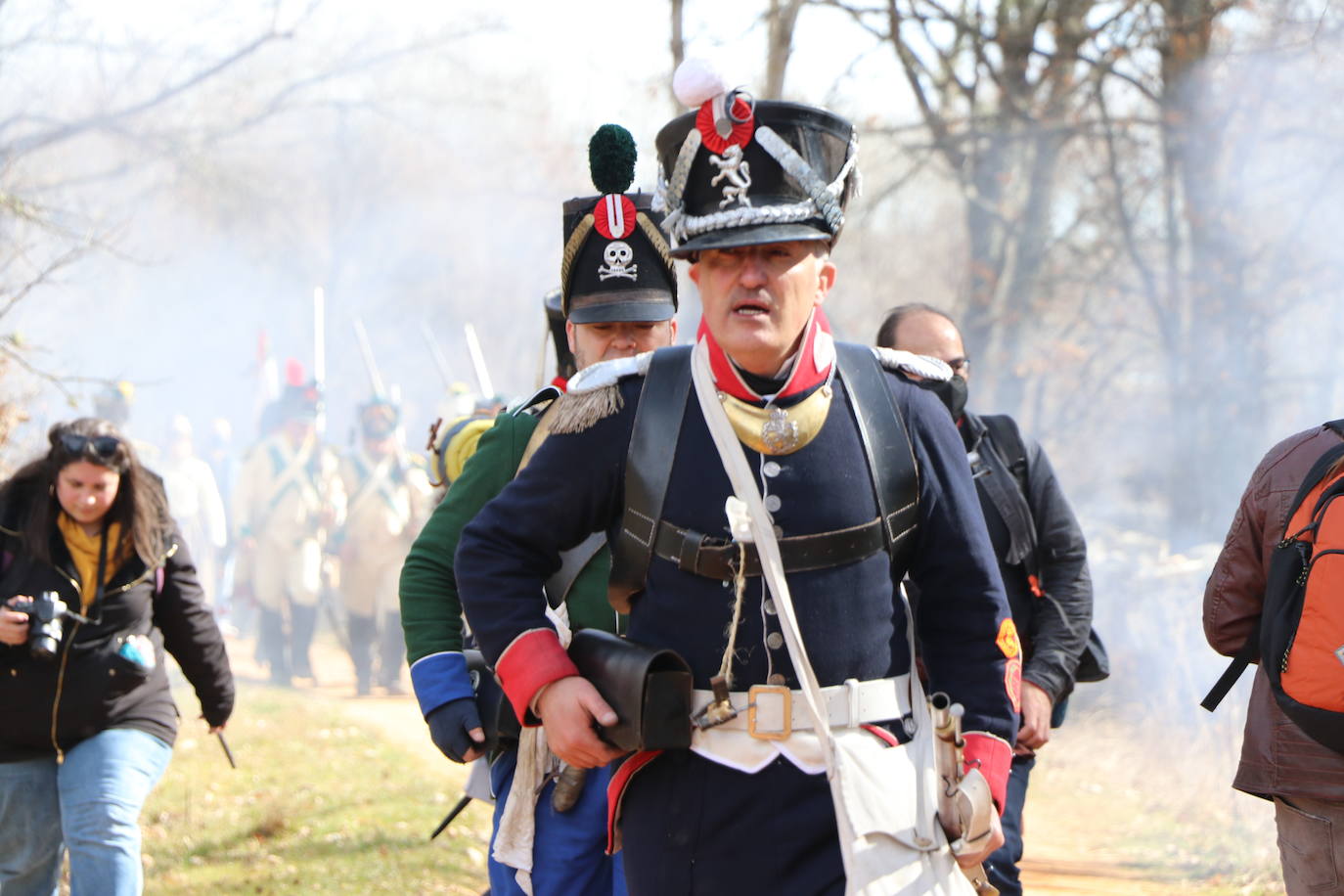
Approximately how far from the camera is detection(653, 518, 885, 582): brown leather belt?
8.72ft

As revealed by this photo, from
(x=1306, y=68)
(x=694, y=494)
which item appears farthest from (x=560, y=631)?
(x=1306, y=68)

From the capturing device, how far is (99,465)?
532 cm

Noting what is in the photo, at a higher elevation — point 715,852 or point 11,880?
point 715,852

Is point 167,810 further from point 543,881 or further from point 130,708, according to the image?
point 543,881

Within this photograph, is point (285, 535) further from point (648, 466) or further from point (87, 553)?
point (648, 466)

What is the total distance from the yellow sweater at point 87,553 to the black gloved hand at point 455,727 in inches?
91.1

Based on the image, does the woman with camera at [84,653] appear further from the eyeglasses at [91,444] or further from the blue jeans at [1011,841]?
the blue jeans at [1011,841]

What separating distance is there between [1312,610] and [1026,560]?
1.13 meters

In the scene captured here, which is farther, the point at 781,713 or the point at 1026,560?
the point at 1026,560

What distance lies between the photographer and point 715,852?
2643mm

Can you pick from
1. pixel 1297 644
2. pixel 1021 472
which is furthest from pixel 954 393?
pixel 1297 644

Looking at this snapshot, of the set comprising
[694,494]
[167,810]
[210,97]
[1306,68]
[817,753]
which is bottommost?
[167,810]

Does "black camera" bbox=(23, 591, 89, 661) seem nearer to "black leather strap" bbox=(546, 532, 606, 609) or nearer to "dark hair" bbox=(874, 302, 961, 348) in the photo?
"black leather strap" bbox=(546, 532, 606, 609)

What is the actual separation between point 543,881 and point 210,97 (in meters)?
16.5
